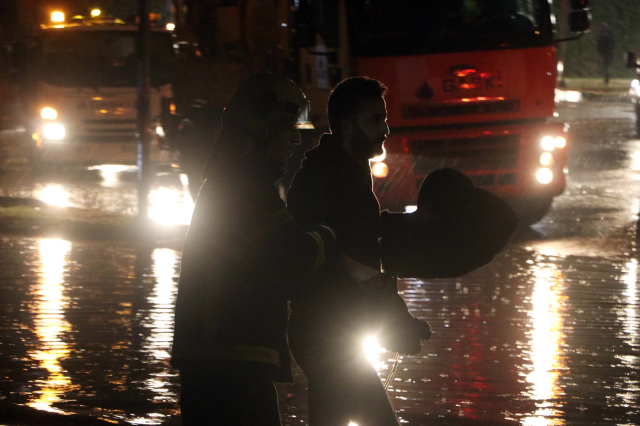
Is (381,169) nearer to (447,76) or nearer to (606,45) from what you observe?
(447,76)

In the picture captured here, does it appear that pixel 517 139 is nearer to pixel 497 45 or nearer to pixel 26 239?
pixel 497 45

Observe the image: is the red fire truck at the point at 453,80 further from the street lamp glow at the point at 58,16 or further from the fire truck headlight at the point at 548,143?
the street lamp glow at the point at 58,16

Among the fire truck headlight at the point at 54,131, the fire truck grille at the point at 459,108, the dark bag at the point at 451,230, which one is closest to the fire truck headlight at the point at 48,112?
the fire truck headlight at the point at 54,131

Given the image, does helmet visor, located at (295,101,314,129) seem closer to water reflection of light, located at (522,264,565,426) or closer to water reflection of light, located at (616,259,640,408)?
water reflection of light, located at (522,264,565,426)

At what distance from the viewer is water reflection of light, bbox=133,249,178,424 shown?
6176mm

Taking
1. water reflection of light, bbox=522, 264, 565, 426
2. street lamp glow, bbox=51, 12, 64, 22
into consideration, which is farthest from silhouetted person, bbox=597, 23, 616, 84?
water reflection of light, bbox=522, 264, 565, 426

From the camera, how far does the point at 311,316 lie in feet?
12.3

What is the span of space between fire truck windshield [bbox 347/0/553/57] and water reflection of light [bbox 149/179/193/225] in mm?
2793

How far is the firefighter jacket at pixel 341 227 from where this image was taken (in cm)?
362

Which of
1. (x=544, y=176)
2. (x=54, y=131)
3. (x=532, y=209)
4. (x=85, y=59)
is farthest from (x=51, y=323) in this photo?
(x=85, y=59)

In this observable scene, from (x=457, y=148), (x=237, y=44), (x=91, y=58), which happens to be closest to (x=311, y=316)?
(x=457, y=148)

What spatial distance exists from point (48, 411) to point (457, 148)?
22.8 feet

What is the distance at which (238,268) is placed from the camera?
309 cm

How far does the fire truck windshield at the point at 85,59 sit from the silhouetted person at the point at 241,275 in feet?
46.9
